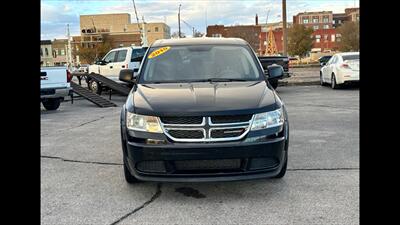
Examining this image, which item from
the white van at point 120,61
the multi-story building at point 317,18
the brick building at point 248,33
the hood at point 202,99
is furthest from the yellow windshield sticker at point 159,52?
the multi-story building at point 317,18

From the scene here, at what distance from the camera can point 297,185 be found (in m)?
4.52

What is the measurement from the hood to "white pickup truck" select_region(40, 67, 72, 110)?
316 inches

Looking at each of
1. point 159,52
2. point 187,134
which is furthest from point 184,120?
point 159,52

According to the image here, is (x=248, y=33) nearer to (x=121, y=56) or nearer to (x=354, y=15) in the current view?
(x=354, y=15)

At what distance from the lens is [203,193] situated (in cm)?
436

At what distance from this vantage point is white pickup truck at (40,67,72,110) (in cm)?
1183

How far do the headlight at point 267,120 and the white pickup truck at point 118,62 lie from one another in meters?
12.9

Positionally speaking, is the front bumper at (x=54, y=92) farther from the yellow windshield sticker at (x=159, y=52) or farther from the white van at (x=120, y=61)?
the yellow windshield sticker at (x=159, y=52)

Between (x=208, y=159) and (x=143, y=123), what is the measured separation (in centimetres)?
73

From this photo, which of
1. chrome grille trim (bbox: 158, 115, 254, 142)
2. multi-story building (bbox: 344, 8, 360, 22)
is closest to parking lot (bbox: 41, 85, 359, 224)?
chrome grille trim (bbox: 158, 115, 254, 142)
